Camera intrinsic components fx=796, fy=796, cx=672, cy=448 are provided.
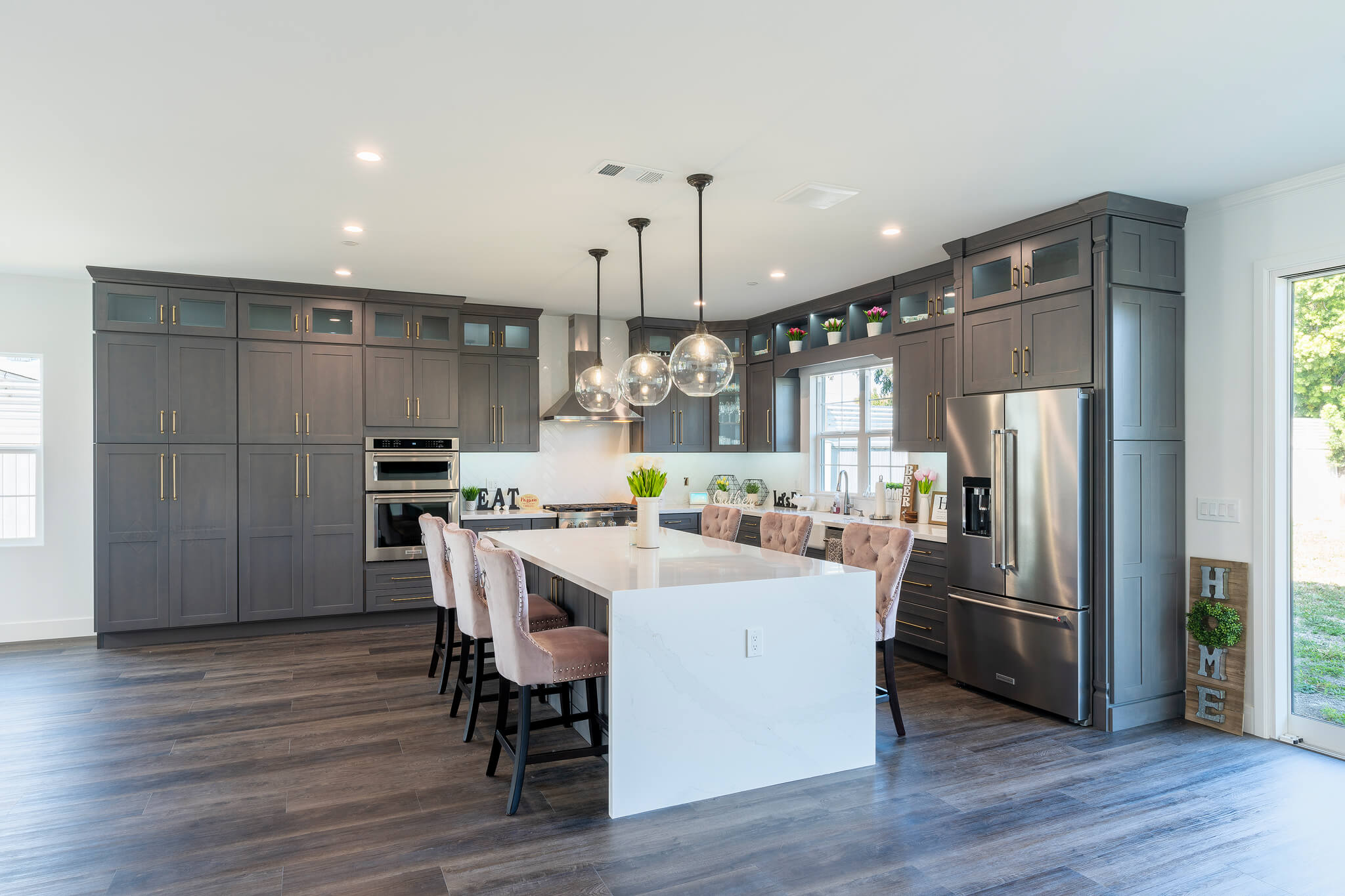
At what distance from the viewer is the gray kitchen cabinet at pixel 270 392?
6020 millimetres

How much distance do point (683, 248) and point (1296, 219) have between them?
3137mm

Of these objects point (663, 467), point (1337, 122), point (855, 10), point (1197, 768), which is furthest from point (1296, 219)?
point (663, 467)

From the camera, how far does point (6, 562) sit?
19.2 ft

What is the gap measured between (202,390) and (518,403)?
7.92 feet

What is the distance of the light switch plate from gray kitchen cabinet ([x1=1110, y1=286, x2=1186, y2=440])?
0.36 m

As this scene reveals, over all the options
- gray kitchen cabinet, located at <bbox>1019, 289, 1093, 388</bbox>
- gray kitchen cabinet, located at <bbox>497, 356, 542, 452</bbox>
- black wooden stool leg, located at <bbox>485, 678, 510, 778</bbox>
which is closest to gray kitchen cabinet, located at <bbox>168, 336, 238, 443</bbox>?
gray kitchen cabinet, located at <bbox>497, 356, 542, 452</bbox>

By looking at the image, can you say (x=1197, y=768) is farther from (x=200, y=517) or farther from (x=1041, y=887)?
(x=200, y=517)

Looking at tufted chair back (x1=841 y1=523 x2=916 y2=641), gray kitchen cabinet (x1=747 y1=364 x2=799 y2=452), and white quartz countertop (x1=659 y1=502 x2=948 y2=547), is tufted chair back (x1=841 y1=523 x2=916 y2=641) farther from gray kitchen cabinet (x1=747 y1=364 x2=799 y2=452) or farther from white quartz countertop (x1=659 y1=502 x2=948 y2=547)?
gray kitchen cabinet (x1=747 y1=364 x2=799 y2=452)

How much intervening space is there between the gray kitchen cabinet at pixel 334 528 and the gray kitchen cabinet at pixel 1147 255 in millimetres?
5338

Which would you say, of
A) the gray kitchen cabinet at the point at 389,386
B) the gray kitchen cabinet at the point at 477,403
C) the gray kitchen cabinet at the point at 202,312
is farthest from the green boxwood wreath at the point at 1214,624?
the gray kitchen cabinet at the point at 202,312

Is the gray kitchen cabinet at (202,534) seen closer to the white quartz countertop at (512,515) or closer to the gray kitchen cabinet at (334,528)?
the gray kitchen cabinet at (334,528)

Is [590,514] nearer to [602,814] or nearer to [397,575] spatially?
[397,575]

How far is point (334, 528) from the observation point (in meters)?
6.23

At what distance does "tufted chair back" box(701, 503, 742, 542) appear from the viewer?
5281 millimetres
